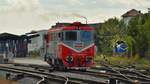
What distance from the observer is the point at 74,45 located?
30391 mm

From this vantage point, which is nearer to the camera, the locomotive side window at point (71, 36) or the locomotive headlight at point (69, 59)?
the locomotive side window at point (71, 36)

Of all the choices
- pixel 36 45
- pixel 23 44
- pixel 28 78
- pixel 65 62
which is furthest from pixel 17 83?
pixel 36 45

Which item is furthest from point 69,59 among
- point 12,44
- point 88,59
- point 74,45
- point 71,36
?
point 12,44

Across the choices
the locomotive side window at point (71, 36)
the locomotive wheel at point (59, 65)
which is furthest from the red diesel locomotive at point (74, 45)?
the locomotive wheel at point (59, 65)

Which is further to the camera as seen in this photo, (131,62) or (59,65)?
(131,62)

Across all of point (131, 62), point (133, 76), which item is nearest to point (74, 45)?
point (133, 76)

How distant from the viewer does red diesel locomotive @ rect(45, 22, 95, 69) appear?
3022cm

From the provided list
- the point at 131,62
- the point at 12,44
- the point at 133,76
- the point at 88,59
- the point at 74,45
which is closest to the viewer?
the point at 133,76

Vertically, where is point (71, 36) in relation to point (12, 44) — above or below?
above

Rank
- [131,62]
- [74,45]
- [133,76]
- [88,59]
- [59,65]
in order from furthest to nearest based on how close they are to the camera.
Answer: [131,62] < [59,65] < [88,59] < [74,45] < [133,76]

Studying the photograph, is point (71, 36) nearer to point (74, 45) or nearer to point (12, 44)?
point (74, 45)

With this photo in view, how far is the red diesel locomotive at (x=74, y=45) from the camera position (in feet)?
99.1

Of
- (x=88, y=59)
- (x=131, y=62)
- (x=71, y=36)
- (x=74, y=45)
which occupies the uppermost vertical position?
(x=71, y=36)

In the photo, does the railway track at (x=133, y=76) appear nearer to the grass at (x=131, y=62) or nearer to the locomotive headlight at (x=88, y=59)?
the locomotive headlight at (x=88, y=59)
